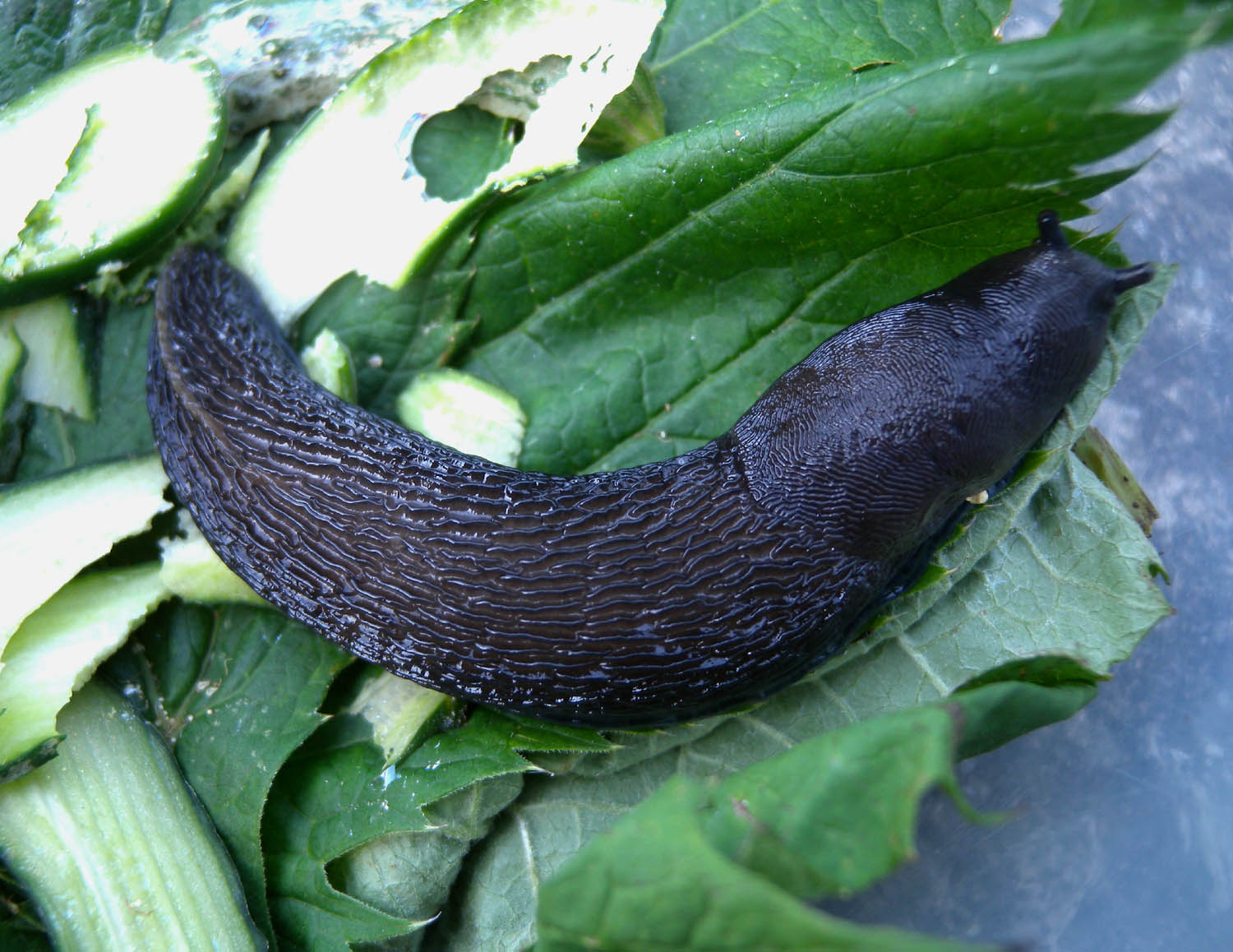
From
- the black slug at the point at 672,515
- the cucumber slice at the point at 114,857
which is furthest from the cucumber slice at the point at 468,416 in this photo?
the cucumber slice at the point at 114,857

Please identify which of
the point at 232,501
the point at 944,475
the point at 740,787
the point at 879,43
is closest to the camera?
the point at 740,787

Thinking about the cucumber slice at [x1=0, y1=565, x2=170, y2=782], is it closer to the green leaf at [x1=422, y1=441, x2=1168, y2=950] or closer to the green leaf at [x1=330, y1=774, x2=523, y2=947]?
the green leaf at [x1=330, y1=774, x2=523, y2=947]

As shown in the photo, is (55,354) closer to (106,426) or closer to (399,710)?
(106,426)

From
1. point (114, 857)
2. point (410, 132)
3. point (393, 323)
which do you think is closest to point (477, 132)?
point (410, 132)

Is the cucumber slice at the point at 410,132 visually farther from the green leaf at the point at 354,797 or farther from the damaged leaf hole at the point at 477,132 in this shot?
the green leaf at the point at 354,797

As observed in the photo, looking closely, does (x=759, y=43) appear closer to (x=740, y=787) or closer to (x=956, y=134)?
→ (x=956, y=134)

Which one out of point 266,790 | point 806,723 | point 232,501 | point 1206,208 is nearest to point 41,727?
point 266,790

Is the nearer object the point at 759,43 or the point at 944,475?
the point at 944,475

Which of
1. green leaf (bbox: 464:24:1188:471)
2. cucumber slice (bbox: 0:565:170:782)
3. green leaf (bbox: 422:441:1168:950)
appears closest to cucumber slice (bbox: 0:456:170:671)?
cucumber slice (bbox: 0:565:170:782)
